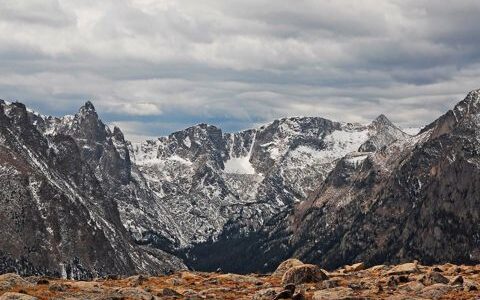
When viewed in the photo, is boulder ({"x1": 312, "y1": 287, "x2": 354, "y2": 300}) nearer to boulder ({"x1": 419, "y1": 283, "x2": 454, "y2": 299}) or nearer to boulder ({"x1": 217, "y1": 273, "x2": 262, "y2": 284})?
boulder ({"x1": 419, "y1": 283, "x2": 454, "y2": 299})

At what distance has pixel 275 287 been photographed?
61.1 m

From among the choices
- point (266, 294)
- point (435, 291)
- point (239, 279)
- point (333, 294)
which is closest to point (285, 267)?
point (239, 279)

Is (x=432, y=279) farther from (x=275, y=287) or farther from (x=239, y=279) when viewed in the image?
(x=239, y=279)

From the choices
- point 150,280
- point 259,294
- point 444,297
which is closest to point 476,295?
point 444,297

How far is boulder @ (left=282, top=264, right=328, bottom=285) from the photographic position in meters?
66.0

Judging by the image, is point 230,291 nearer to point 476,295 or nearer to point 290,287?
point 290,287

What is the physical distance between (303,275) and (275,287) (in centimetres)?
601

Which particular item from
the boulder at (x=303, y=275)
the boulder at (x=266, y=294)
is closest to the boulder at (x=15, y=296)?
the boulder at (x=266, y=294)

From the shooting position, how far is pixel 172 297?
187ft

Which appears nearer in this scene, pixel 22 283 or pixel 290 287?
pixel 290 287

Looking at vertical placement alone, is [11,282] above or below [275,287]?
above

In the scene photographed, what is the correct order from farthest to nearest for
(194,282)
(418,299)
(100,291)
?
(194,282) < (100,291) < (418,299)

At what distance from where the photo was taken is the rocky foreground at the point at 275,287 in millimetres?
54750

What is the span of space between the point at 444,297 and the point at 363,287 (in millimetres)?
9365
